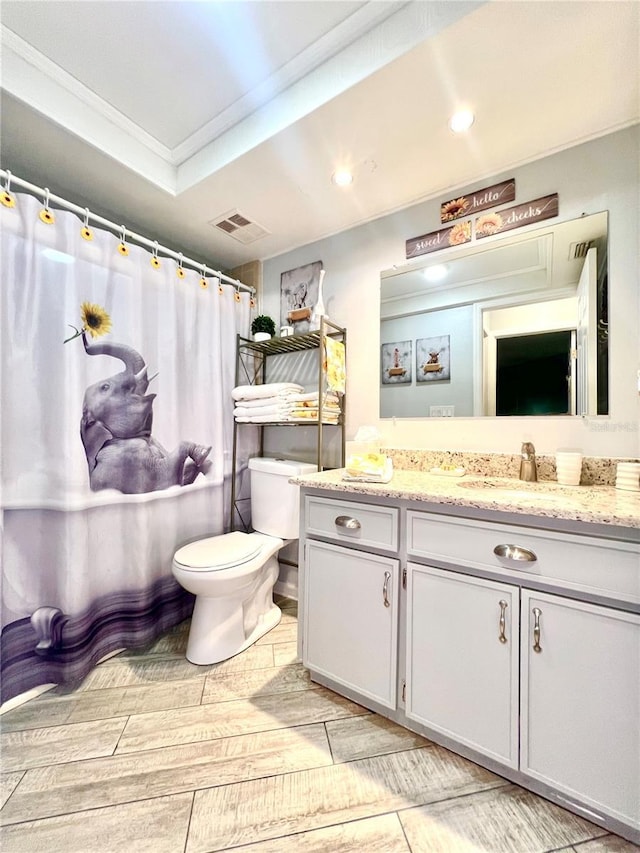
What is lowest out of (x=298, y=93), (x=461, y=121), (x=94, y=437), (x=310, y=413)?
(x=94, y=437)

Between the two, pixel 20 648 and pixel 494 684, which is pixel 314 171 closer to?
pixel 494 684

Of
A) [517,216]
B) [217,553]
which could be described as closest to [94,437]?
[217,553]

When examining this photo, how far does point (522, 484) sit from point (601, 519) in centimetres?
52

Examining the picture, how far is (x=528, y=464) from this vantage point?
4.50 ft

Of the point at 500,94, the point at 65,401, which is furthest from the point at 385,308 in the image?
the point at 65,401

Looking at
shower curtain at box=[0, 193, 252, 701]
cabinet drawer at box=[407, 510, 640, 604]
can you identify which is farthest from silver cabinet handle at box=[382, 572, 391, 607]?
shower curtain at box=[0, 193, 252, 701]

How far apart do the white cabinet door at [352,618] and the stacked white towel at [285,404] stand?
74cm

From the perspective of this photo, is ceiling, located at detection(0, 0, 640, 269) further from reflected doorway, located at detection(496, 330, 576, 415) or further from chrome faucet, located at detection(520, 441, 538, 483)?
chrome faucet, located at detection(520, 441, 538, 483)

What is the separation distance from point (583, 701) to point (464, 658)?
291mm

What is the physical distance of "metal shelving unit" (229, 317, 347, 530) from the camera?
1781 millimetres

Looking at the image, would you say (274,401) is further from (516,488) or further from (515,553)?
(515,553)

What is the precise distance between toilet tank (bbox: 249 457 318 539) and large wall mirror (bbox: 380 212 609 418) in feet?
2.16

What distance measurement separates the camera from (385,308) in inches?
72.6

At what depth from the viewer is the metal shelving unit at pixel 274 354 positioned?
178 cm
